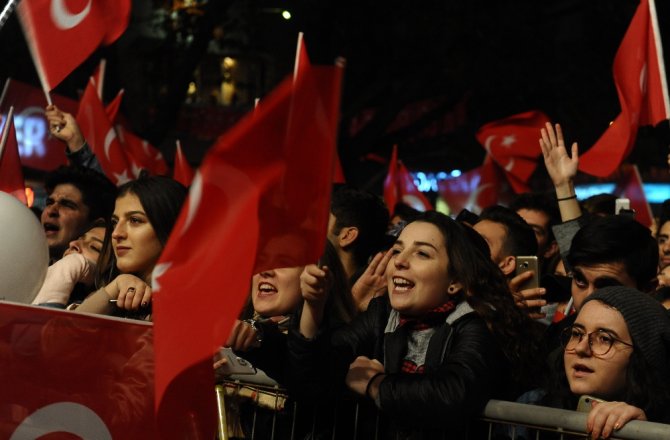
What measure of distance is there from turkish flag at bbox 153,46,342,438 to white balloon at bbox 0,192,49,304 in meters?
0.92

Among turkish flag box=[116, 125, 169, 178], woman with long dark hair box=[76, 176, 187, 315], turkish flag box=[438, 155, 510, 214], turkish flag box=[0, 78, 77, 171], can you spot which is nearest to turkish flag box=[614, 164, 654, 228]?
turkish flag box=[438, 155, 510, 214]

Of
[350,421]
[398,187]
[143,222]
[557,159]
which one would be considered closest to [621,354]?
[350,421]

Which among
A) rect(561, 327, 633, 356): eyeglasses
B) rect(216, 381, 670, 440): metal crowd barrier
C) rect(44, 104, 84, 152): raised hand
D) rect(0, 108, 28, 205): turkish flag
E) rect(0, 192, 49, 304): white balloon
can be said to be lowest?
rect(216, 381, 670, 440): metal crowd barrier

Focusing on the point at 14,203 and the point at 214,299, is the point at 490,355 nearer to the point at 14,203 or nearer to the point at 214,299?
the point at 214,299

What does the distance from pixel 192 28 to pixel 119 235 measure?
42.2 ft

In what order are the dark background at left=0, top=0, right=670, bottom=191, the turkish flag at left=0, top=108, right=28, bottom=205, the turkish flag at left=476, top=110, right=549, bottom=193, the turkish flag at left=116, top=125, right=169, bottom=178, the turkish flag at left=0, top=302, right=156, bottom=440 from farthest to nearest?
the dark background at left=0, top=0, right=670, bottom=191, the turkish flag at left=116, top=125, right=169, bottom=178, the turkish flag at left=476, top=110, right=549, bottom=193, the turkish flag at left=0, top=108, right=28, bottom=205, the turkish flag at left=0, top=302, right=156, bottom=440

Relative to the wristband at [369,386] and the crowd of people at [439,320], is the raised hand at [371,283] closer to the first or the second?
the crowd of people at [439,320]

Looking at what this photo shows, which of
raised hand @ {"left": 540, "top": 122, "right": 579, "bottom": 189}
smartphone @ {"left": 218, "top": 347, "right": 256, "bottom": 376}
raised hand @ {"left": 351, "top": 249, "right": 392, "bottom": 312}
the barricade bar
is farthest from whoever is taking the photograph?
raised hand @ {"left": 540, "top": 122, "right": 579, "bottom": 189}

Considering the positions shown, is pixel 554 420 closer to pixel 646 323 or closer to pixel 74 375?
pixel 646 323

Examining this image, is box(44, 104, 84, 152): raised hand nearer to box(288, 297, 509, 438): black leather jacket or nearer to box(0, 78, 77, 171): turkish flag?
box(0, 78, 77, 171): turkish flag

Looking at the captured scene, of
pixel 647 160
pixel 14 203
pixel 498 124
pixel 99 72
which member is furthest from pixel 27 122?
pixel 647 160

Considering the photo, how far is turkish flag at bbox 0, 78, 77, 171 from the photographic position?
11.7 meters

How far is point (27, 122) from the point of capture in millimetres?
12695

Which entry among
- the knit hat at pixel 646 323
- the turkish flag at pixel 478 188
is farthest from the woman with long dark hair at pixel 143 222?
the turkish flag at pixel 478 188
